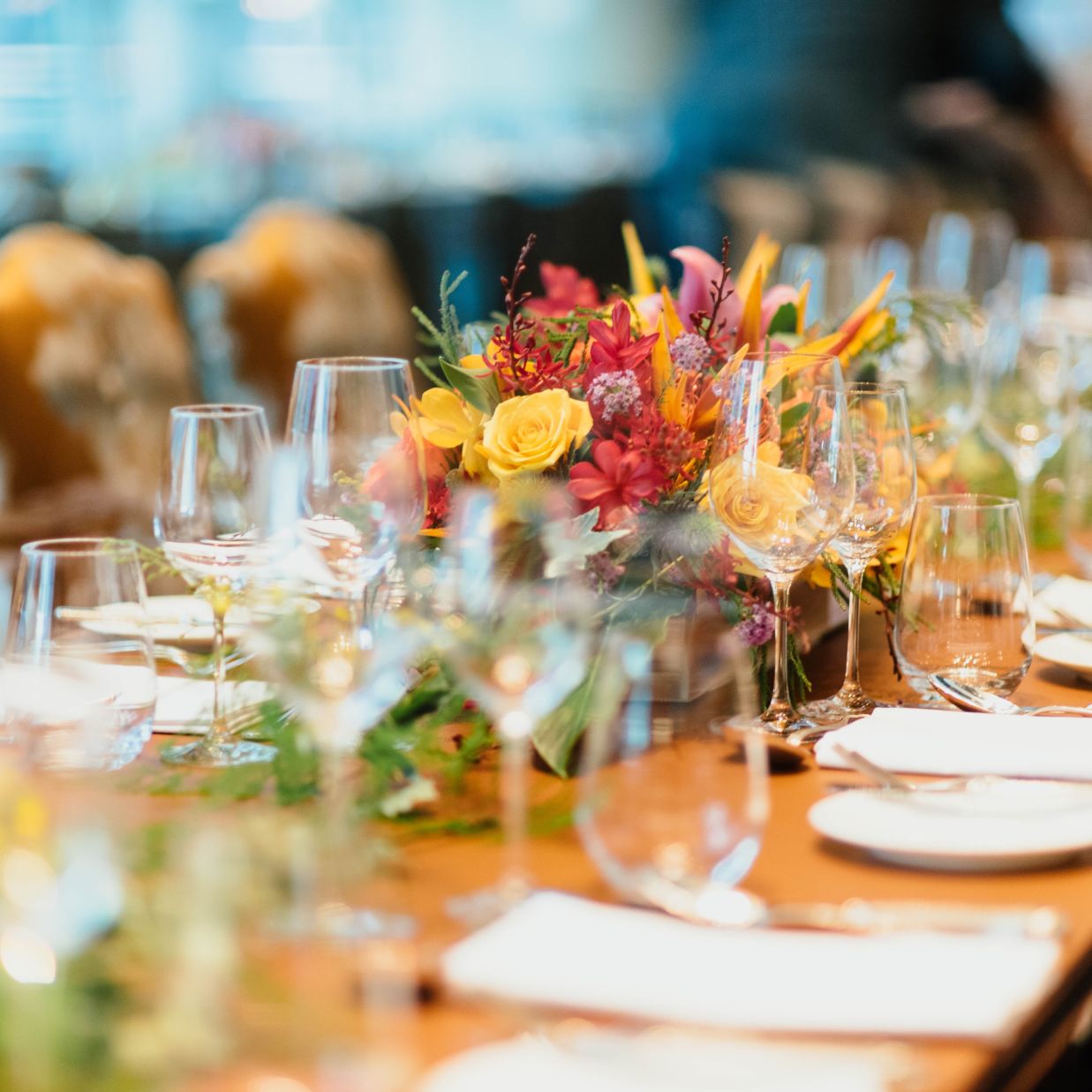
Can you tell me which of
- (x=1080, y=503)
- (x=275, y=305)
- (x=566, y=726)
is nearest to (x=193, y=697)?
(x=566, y=726)

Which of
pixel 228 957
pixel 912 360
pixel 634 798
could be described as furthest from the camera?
pixel 912 360

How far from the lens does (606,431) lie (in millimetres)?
1173

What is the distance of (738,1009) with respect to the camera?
27.8 inches

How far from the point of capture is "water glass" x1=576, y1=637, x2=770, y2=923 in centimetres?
75

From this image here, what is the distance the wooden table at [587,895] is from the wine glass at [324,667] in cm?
4

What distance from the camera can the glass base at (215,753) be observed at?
1072 mm

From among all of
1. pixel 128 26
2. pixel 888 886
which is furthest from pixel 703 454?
pixel 128 26

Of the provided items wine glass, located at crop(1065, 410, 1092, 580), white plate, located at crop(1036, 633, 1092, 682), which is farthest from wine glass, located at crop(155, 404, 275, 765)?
wine glass, located at crop(1065, 410, 1092, 580)

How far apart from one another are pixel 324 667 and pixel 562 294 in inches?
26.4

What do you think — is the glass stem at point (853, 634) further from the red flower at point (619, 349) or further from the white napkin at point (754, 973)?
the white napkin at point (754, 973)

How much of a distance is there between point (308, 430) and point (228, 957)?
0.52 meters

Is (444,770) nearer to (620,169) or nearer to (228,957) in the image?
(228,957)

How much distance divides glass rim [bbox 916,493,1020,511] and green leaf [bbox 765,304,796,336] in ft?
1.07

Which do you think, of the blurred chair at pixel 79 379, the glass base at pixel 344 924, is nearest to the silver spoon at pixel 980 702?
the glass base at pixel 344 924
